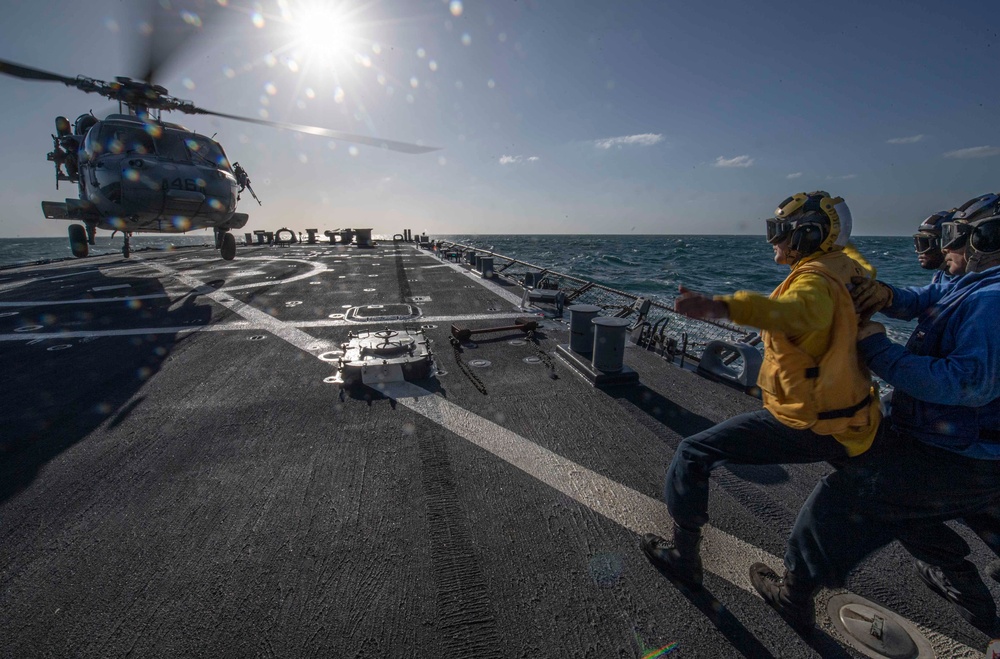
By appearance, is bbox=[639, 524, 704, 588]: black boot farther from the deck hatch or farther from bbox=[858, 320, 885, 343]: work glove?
the deck hatch

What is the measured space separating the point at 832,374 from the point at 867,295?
0.47m

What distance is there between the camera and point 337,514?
10.8 ft

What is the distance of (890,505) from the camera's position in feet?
7.02

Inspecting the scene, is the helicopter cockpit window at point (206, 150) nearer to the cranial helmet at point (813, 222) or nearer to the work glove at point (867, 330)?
the cranial helmet at point (813, 222)

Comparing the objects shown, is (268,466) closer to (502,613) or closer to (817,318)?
(502,613)

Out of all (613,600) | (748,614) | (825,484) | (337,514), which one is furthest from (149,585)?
(825,484)

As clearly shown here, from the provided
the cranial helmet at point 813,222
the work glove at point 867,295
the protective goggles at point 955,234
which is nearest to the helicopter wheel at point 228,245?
the cranial helmet at point 813,222

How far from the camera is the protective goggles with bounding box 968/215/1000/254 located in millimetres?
2000

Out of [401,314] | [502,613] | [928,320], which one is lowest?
[502,613]

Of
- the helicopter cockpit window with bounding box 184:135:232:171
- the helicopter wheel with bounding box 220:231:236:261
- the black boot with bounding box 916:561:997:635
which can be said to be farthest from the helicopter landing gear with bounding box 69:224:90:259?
the black boot with bounding box 916:561:997:635

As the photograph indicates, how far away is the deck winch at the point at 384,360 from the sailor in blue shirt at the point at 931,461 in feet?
15.4

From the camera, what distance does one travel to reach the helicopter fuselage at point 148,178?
536 inches

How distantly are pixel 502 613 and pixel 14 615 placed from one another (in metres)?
3.02

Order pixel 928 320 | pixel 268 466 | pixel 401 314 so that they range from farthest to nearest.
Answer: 1. pixel 401 314
2. pixel 268 466
3. pixel 928 320
